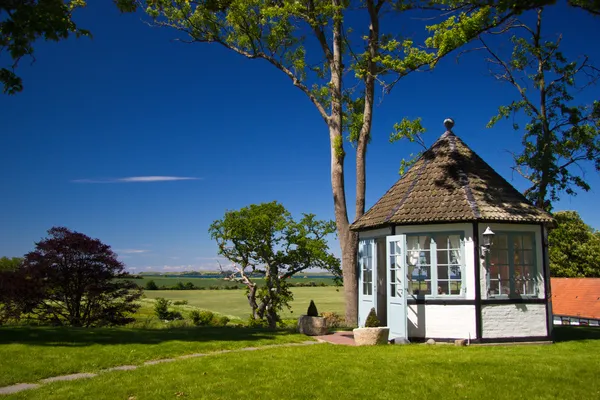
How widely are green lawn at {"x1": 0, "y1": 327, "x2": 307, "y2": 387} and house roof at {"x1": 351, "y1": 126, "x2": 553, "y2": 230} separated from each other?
4.22 meters

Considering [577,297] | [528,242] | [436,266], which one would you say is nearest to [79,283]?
[436,266]

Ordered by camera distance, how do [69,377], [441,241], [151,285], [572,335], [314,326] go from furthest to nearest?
1. [151,285]
2. [572,335]
3. [314,326]
4. [441,241]
5. [69,377]

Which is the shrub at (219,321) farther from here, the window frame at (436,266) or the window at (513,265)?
the window at (513,265)

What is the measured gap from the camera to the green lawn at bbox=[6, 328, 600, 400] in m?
6.91

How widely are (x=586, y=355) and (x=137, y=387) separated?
872 cm

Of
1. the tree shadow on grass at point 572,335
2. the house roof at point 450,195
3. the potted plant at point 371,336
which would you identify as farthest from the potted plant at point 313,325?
the tree shadow on grass at point 572,335

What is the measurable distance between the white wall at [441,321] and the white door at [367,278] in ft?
4.60

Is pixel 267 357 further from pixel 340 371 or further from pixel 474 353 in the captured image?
pixel 474 353

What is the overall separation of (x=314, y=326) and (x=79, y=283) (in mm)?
8600

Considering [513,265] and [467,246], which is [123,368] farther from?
[513,265]

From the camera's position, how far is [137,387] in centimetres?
722

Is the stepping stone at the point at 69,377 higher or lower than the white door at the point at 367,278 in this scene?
lower

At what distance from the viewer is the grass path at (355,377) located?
6914mm

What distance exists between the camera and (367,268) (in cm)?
1389
